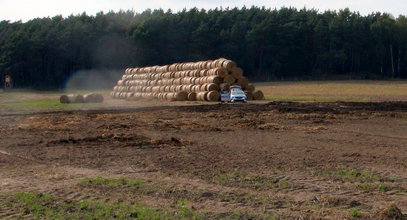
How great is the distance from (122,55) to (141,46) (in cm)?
321

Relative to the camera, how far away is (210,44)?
99.4 meters

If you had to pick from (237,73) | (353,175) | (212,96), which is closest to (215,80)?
(212,96)

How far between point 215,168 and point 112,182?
102 inches

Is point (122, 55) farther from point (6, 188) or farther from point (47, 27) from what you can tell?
point (6, 188)

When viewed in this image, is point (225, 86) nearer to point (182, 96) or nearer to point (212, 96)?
point (212, 96)

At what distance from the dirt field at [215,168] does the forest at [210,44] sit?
234 feet

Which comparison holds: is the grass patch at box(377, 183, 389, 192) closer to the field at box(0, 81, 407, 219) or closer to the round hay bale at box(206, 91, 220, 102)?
the field at box(0, 81, 407, 219)

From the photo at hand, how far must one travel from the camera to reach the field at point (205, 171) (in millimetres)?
9195

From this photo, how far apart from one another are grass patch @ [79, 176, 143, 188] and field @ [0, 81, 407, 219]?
0.02m

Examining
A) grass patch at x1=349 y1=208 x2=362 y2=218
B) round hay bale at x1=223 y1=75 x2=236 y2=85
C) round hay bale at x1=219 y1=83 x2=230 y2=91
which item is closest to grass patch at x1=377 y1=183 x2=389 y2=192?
grass patch at x1=349 y1=208 x2=362 y2=218

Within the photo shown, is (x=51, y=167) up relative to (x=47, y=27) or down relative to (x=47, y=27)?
down

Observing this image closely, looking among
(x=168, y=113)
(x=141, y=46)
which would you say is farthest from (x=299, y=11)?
(x=168, y=113)

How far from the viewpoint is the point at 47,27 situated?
99062mm

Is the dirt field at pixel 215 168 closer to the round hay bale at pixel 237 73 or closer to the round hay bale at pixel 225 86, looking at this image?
the round hay bale at pixel 225 86
